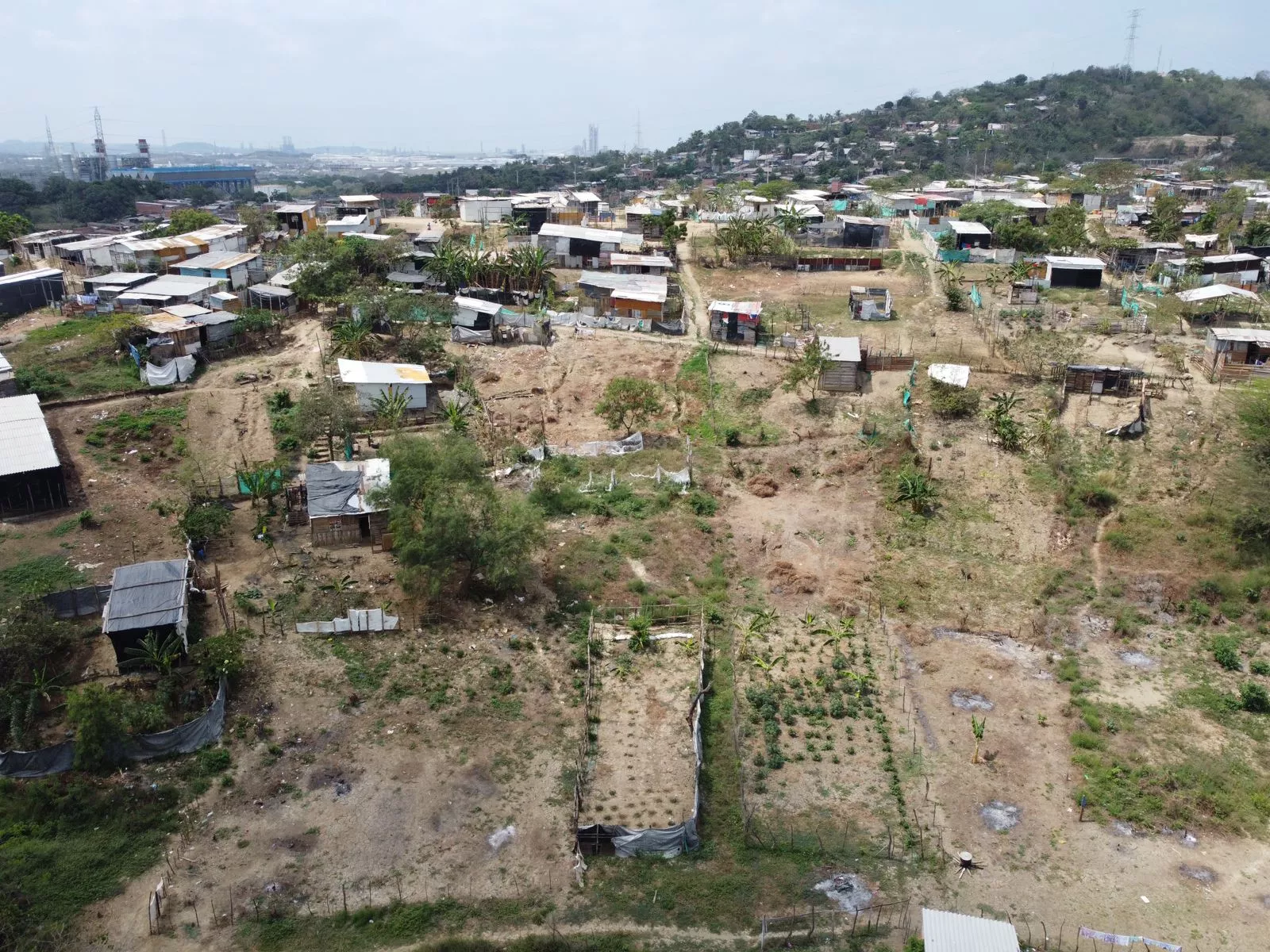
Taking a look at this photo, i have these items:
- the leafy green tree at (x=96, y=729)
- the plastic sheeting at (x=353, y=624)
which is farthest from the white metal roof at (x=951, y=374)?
the leafy green tree at (x=96, y=729)

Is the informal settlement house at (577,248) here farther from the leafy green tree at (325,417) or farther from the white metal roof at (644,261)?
the leafy green tree at (325,417)

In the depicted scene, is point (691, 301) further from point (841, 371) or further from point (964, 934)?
point (964, 934)

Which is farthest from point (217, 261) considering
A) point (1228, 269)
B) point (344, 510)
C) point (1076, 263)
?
point (1228, 269)

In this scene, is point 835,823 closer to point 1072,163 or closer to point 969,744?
point 969,744

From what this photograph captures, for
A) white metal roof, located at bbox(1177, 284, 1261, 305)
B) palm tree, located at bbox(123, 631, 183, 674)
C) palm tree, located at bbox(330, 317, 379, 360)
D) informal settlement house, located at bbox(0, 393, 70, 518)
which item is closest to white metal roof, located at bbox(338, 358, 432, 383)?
palm tree, located at bbox(330, 317, 379, 360)

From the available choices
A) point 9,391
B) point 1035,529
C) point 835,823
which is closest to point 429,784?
point 835,823

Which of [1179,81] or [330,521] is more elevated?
[1179,81]
